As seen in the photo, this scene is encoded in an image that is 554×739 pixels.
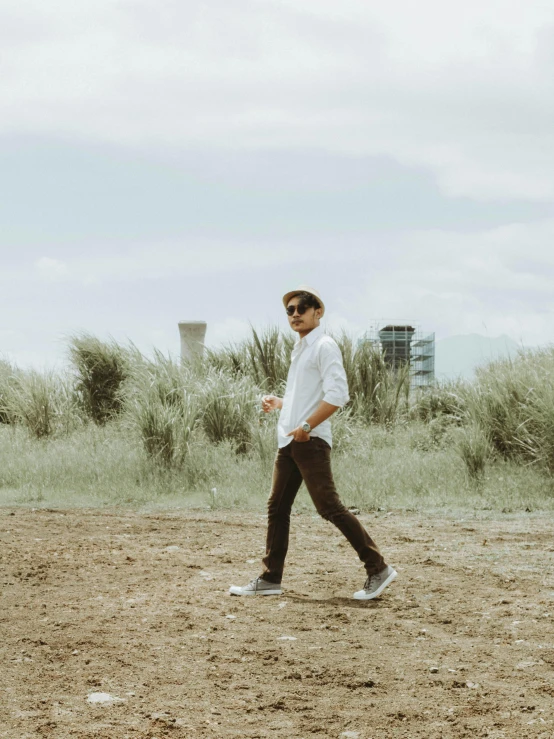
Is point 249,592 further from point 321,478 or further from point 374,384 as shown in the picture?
point 374,384

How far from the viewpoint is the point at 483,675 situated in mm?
4453

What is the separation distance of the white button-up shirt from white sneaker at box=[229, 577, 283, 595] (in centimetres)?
97

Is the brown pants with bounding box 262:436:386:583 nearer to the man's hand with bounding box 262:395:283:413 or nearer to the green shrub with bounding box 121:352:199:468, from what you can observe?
the man's hand with bounding box 262:395:283:413

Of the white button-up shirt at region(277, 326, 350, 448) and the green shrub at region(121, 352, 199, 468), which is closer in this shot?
the white button-up shirt at region(277, 326, 350, 448)

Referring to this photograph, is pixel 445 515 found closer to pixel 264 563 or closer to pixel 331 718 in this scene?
pixel 264 563

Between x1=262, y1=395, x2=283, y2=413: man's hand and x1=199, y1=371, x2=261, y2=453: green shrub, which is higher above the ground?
x1=262, y1=395, x2=283, y2=413: man's hand

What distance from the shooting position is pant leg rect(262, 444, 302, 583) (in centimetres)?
587

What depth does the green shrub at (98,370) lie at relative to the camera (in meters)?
19.9

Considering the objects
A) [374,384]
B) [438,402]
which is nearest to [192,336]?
[374,384]

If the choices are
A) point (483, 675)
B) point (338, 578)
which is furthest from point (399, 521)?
point (483, 675)

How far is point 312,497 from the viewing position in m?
5.77

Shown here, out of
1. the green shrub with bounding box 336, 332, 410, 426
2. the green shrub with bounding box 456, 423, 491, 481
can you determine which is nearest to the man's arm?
the green shrub with bounding box 456, 423, 491, 481

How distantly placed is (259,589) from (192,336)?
46.5ft

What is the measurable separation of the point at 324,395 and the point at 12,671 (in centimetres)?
233
